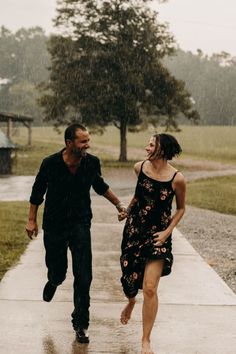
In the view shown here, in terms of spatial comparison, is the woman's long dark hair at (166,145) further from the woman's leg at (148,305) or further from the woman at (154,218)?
the woman's leg at (148,305)

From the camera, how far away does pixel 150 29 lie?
40688 mm

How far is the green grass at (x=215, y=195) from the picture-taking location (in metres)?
18.5

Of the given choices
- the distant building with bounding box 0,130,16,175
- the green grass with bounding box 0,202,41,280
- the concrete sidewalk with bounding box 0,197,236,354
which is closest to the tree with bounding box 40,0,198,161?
the distant building with bounding box 0,130,16,175

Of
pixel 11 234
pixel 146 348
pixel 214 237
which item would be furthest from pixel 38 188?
pixel 214 237

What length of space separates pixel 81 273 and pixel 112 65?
36060 millimetres

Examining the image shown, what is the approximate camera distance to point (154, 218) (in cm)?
503

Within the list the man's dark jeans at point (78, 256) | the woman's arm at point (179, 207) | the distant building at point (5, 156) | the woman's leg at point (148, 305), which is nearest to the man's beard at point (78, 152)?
the man's dark jeans at point (78, 256)

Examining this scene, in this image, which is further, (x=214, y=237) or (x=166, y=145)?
(x=214, y=237)

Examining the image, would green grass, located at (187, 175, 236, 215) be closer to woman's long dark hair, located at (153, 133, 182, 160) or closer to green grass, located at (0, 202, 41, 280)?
green grass, located at (0, 202, 41, 280)

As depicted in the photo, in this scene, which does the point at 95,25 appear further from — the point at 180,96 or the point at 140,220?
the point at 140,220

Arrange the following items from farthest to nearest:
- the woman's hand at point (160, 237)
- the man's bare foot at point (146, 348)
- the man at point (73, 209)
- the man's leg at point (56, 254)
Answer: the man's leg at point (56, 254) → the man at point (73, 209) → the woman's hand at point (160, 237) → the man's bare foot at point (146, 348)

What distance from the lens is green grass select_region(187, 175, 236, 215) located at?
1853 cm

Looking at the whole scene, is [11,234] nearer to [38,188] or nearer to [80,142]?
[38,188]

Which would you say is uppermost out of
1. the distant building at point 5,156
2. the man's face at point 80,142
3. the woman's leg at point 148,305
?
the man's face at point 80,142
